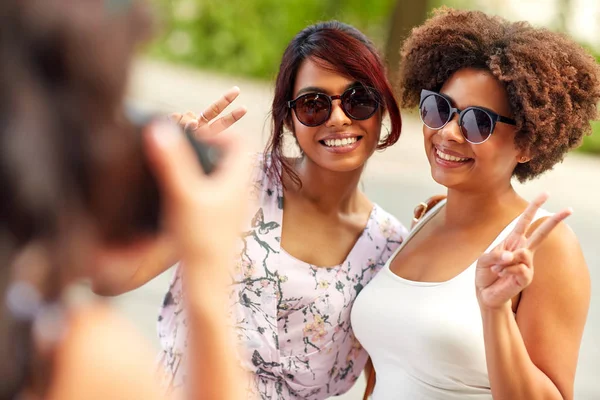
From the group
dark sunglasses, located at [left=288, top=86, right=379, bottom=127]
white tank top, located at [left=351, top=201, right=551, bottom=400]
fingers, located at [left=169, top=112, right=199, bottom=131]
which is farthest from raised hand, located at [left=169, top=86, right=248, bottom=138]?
white tank top, located at [left=351, top=201, right=551, bottom=400]

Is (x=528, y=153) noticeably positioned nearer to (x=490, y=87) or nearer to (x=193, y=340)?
(x=490, y=87)

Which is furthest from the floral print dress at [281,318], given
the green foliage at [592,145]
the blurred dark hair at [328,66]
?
the green foliage at [592,145]

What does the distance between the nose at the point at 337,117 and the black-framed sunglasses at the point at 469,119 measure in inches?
12.8

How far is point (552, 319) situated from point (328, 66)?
1204 millimetres

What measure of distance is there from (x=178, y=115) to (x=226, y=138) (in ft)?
4.17

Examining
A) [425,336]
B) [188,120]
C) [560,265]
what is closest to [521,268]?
[560,265]

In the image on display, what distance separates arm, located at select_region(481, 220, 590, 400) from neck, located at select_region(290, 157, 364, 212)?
909 millimetres

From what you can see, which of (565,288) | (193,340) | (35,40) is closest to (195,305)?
(193,340)

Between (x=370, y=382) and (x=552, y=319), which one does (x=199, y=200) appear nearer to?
(x=552, y=319)

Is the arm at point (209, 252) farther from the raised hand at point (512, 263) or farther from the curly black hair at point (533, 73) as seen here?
the curly black hair at point (533, 73)

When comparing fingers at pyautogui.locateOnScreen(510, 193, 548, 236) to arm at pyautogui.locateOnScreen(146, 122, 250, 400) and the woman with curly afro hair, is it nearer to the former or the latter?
the woman with curly afro hair

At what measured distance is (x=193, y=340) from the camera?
115 centimetres

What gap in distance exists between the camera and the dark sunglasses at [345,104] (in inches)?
102

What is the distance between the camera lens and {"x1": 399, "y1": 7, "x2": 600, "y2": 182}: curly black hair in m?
2.22
